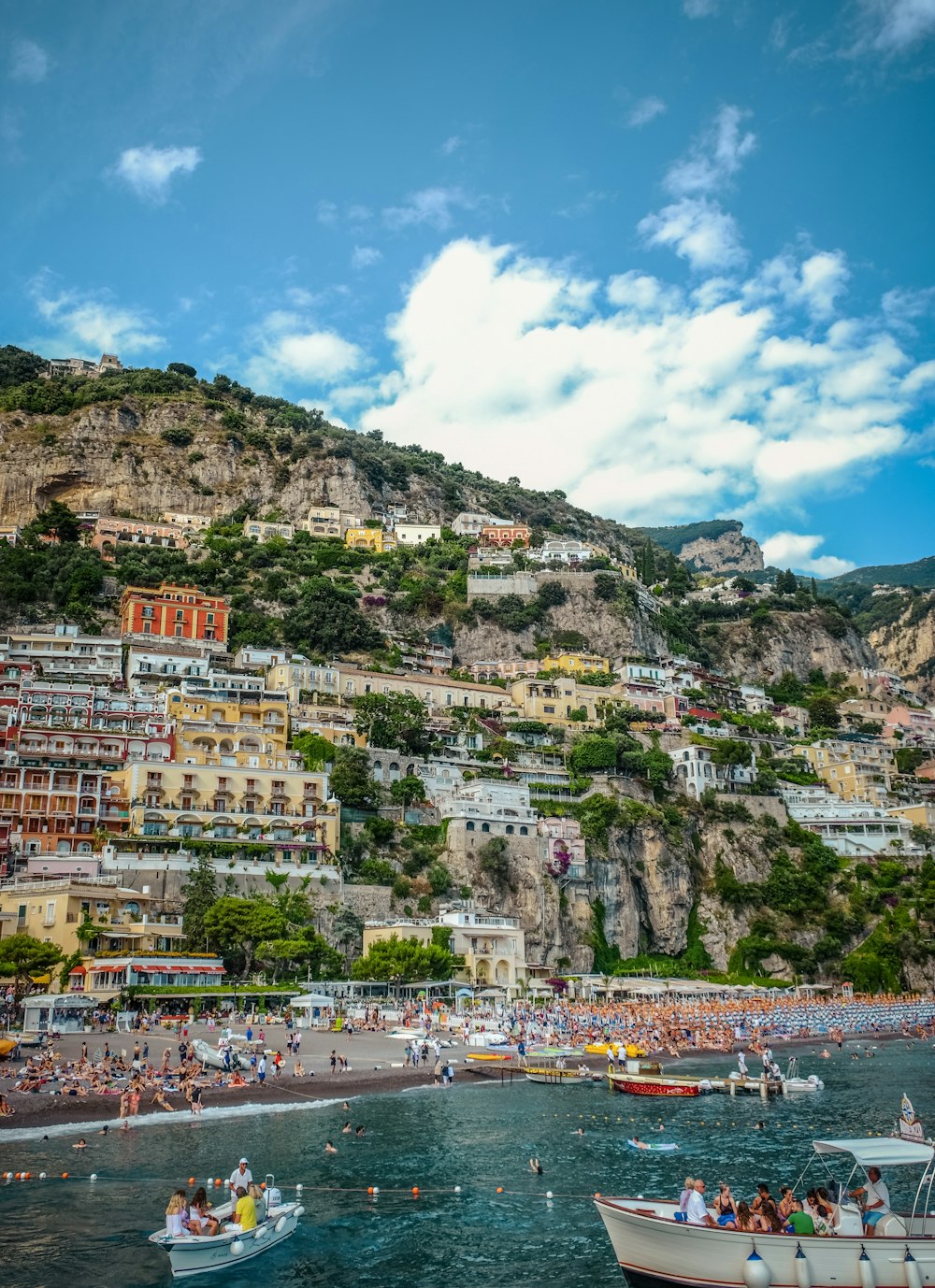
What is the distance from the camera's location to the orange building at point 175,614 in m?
81.3

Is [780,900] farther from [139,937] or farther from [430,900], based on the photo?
[139,937]

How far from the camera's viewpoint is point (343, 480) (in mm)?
117750

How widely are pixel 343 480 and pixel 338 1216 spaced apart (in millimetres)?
101945

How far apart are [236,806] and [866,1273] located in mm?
48496

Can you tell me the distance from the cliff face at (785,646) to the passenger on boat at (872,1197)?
10217 cm

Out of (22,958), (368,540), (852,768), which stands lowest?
(22,958)

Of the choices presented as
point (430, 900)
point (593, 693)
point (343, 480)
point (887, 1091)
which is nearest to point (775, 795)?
point (593, 693)

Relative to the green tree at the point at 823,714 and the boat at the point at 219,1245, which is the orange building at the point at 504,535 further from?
the boat at the point at 219,1245

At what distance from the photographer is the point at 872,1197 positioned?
653 inches

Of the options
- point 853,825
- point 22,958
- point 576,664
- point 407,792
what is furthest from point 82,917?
point 576,664

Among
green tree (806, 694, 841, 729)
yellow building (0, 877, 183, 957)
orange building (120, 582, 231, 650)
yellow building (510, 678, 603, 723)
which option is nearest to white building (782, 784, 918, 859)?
yellow building (510, 678, 603, 723)

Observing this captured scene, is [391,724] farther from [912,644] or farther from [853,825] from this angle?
[912,644]

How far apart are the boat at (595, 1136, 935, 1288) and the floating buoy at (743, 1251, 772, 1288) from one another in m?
0.01

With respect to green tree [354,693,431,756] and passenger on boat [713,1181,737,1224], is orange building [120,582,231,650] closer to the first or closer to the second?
green tree [354,693,431,756]
